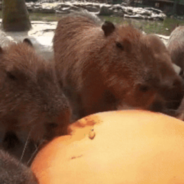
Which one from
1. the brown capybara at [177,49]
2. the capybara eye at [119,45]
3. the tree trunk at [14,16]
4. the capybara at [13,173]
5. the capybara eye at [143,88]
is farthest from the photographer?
the tree trunk at [14,16]

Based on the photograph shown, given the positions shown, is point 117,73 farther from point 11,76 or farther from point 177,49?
point 177,49

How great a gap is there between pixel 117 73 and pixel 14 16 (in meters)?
2.31

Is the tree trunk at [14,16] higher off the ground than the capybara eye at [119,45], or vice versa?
the capybara eye at [119,45]

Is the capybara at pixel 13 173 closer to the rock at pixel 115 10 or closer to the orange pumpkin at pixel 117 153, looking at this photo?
the orange pumpkin at pixel 117 153

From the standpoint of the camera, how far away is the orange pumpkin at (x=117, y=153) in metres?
0.75

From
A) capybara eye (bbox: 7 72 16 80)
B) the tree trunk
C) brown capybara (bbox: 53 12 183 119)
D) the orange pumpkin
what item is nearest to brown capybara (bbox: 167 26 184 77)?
brown capybara (bbox: 53 12 183 119)

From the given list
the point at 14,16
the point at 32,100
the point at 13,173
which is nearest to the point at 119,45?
the point at 32,100

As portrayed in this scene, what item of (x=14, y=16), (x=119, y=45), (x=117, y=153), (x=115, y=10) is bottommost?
(x=14, y=16)

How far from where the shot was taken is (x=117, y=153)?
815 millimetres

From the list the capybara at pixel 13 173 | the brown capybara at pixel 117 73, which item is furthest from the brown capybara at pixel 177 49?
the capybara at pixel 13 173

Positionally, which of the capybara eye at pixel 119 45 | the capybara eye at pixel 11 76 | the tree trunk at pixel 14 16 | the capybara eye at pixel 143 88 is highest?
A: the capybara eye at pixel 119 45

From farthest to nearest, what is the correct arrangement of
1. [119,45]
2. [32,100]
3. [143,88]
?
[119,45] < [143,88] < [32,100]

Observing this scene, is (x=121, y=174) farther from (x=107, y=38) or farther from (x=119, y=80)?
(x=107, y=38)

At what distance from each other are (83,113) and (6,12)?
2.29m
